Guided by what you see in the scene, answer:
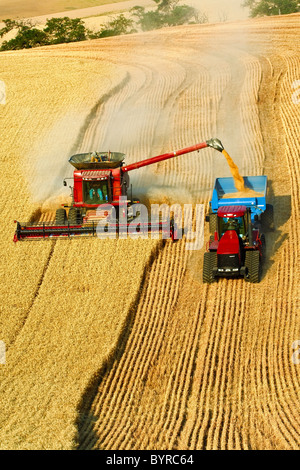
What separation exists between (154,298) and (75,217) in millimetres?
4934

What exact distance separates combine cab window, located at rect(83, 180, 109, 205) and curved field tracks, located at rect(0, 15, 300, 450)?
158 centimetres

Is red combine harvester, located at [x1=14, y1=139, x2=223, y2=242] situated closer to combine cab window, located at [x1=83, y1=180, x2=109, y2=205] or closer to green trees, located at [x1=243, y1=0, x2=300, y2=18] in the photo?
combine cab window, located at [x1=83, y1=180, x2=109, y2=205]

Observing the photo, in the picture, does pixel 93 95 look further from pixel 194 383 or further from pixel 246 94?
pixel 194 383

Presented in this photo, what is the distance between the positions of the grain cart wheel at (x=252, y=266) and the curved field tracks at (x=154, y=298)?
252 mm

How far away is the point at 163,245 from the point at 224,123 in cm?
1132

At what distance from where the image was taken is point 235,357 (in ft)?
57.5

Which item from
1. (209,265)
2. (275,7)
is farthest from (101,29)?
(209,265)

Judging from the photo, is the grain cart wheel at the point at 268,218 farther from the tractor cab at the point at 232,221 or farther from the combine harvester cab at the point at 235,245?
the tractor cab at the point at 232,221

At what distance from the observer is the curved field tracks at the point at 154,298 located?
15430 mm

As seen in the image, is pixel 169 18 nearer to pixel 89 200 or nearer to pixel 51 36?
pixel 51 36

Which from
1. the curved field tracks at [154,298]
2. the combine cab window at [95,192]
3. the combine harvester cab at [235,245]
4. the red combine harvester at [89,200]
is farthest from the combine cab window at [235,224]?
the combine cab window at [95,192]

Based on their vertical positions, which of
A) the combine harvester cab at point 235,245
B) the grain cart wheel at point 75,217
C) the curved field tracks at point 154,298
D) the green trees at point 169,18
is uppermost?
the combine harvester cab at point 235,245

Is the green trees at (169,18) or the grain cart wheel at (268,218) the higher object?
the grain cart wheel at (268,218)
